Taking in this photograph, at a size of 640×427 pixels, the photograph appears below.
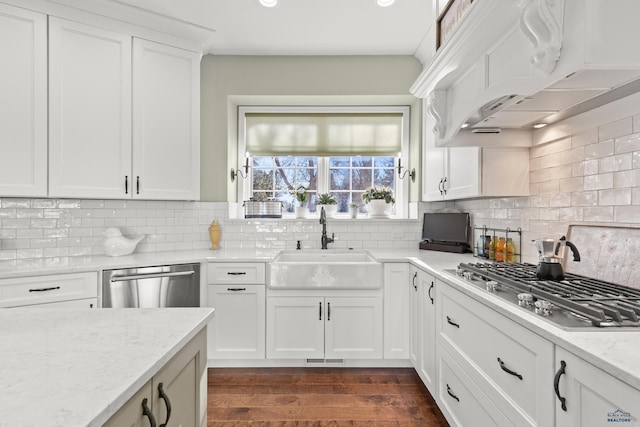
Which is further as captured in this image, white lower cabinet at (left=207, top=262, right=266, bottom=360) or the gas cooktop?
white lower cabinet at (left=207, top=262, right=266, bottom=360)

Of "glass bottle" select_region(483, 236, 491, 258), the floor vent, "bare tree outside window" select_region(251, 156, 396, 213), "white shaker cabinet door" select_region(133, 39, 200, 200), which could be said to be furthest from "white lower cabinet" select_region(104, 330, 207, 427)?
"bare tree outside window" select_region(251, 156, 396, 213)

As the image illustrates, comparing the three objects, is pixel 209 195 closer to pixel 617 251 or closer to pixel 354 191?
pixel 354 191

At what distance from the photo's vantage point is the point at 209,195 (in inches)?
127

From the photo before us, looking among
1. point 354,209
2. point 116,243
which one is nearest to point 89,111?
point 116,243

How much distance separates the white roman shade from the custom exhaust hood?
4.55 feet

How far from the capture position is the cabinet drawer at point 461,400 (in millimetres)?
1389

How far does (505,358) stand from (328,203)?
7.43 ft

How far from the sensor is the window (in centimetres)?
345

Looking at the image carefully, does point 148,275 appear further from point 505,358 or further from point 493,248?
point 493,248

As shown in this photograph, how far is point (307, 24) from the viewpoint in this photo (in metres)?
2.76

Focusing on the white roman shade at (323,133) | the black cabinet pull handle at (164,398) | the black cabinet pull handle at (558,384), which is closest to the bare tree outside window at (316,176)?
the white roman shade at (323,133)

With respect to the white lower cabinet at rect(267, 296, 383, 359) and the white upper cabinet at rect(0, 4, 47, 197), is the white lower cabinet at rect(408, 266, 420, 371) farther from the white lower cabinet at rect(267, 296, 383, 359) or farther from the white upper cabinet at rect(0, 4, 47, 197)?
the white upper cabinet at rect(0, 4, 47, 197)

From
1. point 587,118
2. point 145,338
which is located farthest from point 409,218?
point 145,338

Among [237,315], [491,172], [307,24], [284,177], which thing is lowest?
[237,315]
